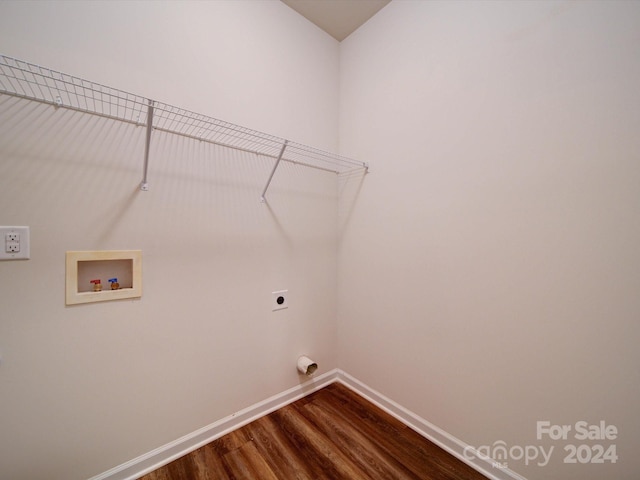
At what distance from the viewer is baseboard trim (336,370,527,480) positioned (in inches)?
47.4

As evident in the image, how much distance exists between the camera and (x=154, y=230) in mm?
1230

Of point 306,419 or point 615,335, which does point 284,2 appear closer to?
point 615,335

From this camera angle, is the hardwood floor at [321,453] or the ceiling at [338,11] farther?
the ceiling at [338,11]

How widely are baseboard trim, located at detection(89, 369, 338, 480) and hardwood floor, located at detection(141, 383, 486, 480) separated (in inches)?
1.2

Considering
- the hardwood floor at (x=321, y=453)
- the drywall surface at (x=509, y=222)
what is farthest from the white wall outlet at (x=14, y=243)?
the drywall surface at (x=509, y=222)

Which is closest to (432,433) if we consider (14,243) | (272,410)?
(272,410)

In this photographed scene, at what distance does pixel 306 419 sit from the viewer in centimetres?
160

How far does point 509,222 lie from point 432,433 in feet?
4.14

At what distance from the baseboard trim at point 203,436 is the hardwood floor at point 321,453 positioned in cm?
3

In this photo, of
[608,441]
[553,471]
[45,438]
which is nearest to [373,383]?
[553,471]

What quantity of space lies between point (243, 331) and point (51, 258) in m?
0.96

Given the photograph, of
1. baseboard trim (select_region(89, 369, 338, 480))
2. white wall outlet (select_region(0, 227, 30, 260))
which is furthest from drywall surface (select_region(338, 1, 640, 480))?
white wall outlet (select_region(0, 227, 30, 260))

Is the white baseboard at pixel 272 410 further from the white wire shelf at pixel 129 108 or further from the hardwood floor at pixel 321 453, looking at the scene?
the white wire shelf at pixel 129 108

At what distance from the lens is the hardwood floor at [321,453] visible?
1230 millimetres
